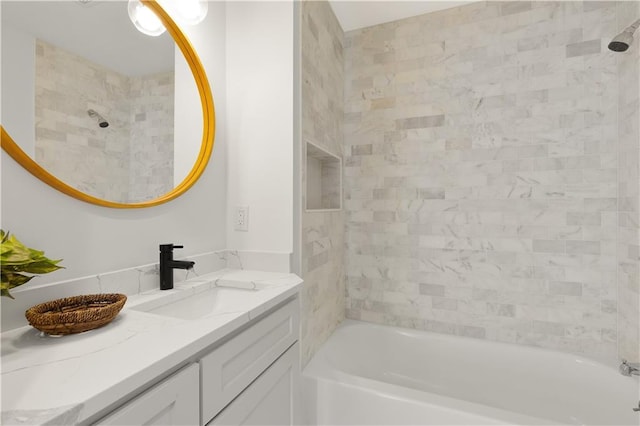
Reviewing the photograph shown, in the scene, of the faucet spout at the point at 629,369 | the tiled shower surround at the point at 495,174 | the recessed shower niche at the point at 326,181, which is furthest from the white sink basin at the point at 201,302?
the faucet spout at the point at 629,369

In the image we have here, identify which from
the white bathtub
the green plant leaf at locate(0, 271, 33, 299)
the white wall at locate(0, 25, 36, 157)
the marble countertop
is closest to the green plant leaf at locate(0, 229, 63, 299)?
the green plant leaf at locate(0, 271, 33, 299)

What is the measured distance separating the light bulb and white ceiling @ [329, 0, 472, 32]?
1229 mm

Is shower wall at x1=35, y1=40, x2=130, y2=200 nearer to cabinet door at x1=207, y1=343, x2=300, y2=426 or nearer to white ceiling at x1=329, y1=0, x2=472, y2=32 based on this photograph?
cabinet door at x1=207, y1=343, x2=300, y2=426

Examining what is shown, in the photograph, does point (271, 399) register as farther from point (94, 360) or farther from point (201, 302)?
point (94, 360)

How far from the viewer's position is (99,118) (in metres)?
0.96

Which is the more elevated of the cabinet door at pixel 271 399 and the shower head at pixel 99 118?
the shower head at pixel 99 118

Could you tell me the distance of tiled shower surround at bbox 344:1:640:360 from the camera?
1.63m

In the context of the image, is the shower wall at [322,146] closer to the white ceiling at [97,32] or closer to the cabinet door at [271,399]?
the cabinet door at [271,399]

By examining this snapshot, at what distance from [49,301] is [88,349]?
28 cm

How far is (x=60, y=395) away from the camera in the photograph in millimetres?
467

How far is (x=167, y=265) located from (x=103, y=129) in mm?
503

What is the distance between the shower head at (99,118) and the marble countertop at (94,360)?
0.58m

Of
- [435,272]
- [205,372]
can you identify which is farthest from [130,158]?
[435,272]

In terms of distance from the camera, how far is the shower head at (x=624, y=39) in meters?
1.37
